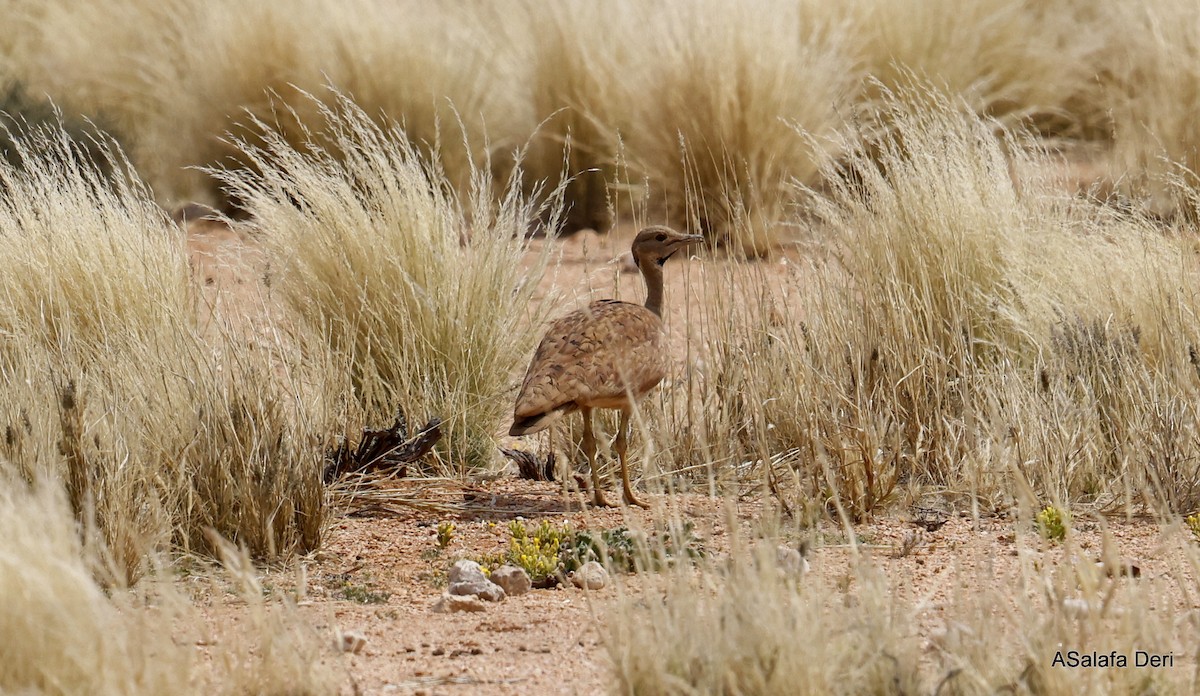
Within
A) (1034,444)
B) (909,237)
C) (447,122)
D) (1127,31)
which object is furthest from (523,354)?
(1127,31)

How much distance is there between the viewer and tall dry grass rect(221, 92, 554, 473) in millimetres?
5852

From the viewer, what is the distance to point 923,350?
18.4 feet

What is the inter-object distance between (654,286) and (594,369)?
1.09 m

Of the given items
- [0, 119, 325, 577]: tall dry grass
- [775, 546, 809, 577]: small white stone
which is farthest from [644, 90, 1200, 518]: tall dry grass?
[0, 119, 325, 577]: tall dry grass

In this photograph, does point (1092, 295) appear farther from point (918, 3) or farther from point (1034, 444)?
point (918, 3)

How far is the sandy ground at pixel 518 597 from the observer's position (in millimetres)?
3340

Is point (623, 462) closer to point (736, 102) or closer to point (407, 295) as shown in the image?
point (407, 295)

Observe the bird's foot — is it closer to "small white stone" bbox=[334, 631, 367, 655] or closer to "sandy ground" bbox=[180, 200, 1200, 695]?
"sandy ground" bbox=[180, 200, 1200, 695]

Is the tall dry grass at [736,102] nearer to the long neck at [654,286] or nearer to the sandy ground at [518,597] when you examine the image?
the long neck at [654,286]

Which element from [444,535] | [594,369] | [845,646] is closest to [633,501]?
[594,369]

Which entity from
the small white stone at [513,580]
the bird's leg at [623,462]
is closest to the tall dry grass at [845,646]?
the small white stone at [513,580]

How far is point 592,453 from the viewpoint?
527 centimetres

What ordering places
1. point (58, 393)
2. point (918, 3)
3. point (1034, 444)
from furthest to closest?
1. point (918, 3)
2. point (1034, 444)
3. point (58, 393)

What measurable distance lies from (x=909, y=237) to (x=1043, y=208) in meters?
1.26
